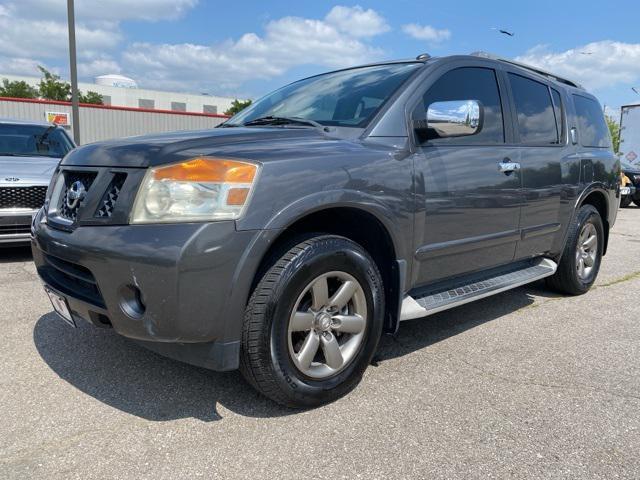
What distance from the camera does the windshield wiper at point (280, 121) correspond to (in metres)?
3.14

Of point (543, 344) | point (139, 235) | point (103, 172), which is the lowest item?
point (543, 344)

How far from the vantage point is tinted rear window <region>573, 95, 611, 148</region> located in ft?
16.0

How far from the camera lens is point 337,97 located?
3426mm

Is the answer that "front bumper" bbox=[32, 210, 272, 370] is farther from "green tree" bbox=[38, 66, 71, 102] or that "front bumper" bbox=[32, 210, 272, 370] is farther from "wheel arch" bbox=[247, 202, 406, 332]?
"green tree" bbox=[38, 66, 71, 102]

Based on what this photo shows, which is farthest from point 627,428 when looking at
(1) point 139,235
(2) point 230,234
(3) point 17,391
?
(3) point 17,391

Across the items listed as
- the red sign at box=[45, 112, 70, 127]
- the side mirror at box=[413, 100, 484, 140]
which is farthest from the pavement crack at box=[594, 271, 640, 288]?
the red sign at box=[45, 112, 70, 127]

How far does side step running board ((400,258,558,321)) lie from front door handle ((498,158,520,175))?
749 mm

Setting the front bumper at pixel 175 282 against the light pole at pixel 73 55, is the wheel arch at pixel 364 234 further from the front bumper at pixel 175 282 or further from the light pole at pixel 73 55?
the light pole at pixel 73 55

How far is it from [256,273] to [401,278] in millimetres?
905

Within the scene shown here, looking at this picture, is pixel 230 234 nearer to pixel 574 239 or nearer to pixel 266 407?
pixel 266 407

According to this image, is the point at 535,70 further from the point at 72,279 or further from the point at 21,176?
the point at 21,176

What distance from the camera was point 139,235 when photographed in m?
2.21

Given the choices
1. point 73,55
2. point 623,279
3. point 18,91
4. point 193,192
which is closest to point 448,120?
point 193,192

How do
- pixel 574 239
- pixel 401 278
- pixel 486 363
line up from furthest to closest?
pixel 574 239 → pixel 486 363 → pixel 401 278
